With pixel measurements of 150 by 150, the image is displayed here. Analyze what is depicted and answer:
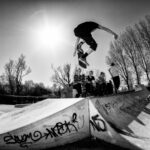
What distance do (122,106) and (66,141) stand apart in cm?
238

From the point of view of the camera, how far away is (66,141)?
2.62m

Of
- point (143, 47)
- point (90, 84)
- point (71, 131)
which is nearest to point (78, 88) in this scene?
point (90, 84)

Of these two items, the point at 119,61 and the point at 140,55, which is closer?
the point at 140,55

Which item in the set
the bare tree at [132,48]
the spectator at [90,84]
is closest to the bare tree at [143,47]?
the bare tree at [132,48]

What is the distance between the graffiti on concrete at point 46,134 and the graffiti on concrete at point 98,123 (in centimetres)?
36

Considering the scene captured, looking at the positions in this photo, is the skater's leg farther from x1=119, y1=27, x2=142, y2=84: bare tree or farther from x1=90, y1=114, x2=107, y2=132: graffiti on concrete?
x1=119, y1=27, x2=142, y2=84: bare tree

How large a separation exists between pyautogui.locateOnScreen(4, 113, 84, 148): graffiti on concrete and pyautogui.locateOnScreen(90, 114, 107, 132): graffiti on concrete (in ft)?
1.19

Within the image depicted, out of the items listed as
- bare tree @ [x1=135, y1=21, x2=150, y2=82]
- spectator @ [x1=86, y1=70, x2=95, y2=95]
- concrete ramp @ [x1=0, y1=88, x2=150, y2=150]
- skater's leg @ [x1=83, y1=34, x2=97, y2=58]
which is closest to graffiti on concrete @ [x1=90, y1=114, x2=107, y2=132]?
concrete ramp @ [x1=0, y1=88, x2=150, y2=150]

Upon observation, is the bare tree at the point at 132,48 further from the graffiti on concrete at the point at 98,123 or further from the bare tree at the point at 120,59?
the graffiti on concrete at the point at 98,123

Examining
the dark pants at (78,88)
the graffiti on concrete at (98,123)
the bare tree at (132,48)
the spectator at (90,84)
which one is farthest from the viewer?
the bare tree at (132,48)

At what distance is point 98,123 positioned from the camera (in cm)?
264

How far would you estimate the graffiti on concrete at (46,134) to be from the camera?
2328 mm

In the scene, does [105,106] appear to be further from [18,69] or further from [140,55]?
[18,69]

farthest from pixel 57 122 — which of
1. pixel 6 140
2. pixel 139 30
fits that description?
pixel 139 30
